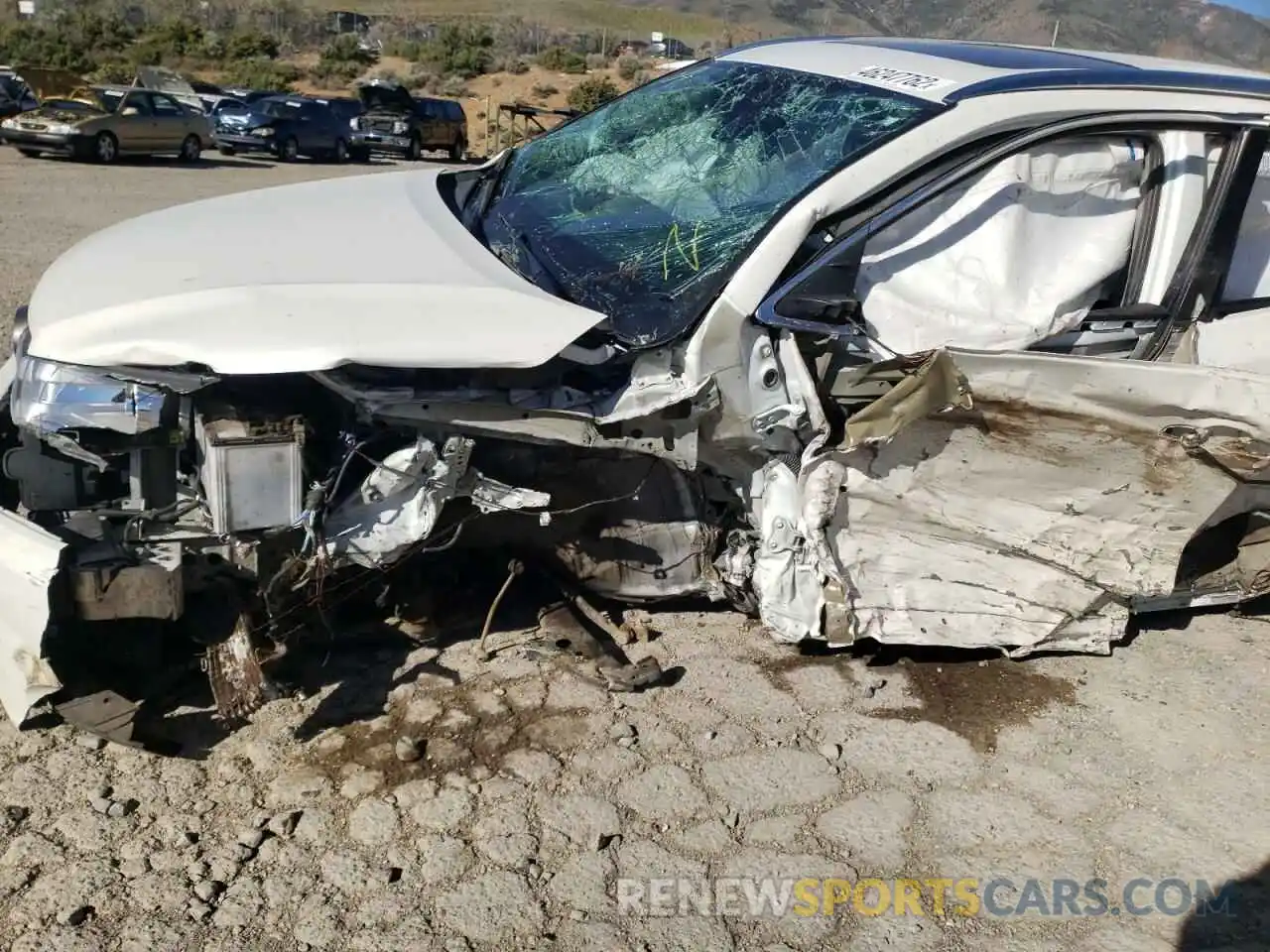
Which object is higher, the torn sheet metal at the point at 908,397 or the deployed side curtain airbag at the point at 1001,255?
the deployed side curtain airbag at the point at 1001,255

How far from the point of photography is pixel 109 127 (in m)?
17.0

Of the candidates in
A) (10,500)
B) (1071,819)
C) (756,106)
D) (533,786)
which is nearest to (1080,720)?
(1071,819)

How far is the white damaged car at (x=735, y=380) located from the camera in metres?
2.68

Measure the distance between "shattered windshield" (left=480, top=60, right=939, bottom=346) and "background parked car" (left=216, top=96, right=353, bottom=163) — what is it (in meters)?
18.6

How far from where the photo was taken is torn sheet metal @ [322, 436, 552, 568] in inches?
111

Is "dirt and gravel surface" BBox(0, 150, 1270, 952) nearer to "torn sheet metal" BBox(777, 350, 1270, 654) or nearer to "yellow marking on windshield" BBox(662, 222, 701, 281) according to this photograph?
"torn sheet metal" BBox(777, 350, 1270, 654)

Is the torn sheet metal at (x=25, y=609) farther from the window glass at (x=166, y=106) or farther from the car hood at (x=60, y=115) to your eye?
the window glass at (x=166, y=106)

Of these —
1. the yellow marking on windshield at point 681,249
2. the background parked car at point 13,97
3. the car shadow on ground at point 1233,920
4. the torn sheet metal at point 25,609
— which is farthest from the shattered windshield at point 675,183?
the background parked car at point 13,97

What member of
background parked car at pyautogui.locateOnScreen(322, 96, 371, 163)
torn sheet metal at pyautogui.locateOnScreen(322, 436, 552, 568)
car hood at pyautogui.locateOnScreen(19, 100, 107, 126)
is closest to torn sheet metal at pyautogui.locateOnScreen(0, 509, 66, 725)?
torn sheet metal at pyautogui.locateOnScreen(322, 436, 552, 568)

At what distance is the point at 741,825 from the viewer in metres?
2.76

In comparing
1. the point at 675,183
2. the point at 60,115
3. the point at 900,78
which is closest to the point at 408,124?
the point at 60,115

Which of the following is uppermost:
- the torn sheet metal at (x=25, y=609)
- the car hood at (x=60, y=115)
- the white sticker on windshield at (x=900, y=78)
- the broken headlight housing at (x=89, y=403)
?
the white sticker on windshield at (x=900, y=78)

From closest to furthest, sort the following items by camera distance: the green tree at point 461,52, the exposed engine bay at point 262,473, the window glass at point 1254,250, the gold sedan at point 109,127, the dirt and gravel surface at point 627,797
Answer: the dirt and gravel surface at point 627,797 → the exposed engine bay at point 262,473 → the window glass at point 1254,250 → the gold sedan at point 109,127 → the green tree at point 461,52

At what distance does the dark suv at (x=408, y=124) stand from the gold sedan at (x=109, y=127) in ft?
13.9
